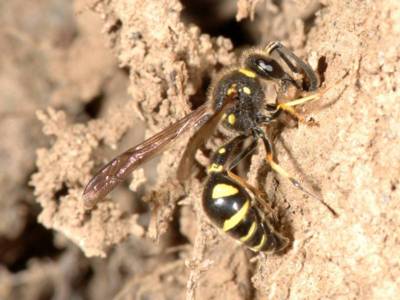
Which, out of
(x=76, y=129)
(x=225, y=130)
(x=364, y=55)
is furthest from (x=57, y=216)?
(x=364, y=55)

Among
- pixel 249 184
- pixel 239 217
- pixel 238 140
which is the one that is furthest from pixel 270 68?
pixel 239 217

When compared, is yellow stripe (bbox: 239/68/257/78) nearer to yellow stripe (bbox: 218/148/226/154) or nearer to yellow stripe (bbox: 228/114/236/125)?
yellow stripe (bbox: 228/114/236/125)

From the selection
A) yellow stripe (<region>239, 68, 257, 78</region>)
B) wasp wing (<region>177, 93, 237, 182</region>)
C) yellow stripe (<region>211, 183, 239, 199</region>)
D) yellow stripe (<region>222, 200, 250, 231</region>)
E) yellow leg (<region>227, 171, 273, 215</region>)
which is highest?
wasp wing (<region>177, 93, 237, 182</region>)

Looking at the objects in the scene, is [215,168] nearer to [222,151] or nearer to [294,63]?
[222,151]

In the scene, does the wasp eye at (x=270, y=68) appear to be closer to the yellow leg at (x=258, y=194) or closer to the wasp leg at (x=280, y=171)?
the wasp leg at (x=280, y=171)

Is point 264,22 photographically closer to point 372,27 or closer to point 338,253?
point 372,27

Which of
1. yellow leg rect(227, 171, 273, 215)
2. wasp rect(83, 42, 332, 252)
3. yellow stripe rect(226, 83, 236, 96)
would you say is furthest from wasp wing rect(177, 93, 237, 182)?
yellow leg rect(227, 171, 273, 215)

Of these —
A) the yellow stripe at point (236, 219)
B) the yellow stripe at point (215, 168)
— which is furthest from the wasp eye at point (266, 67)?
the yellow stripe at point (236, 219)
